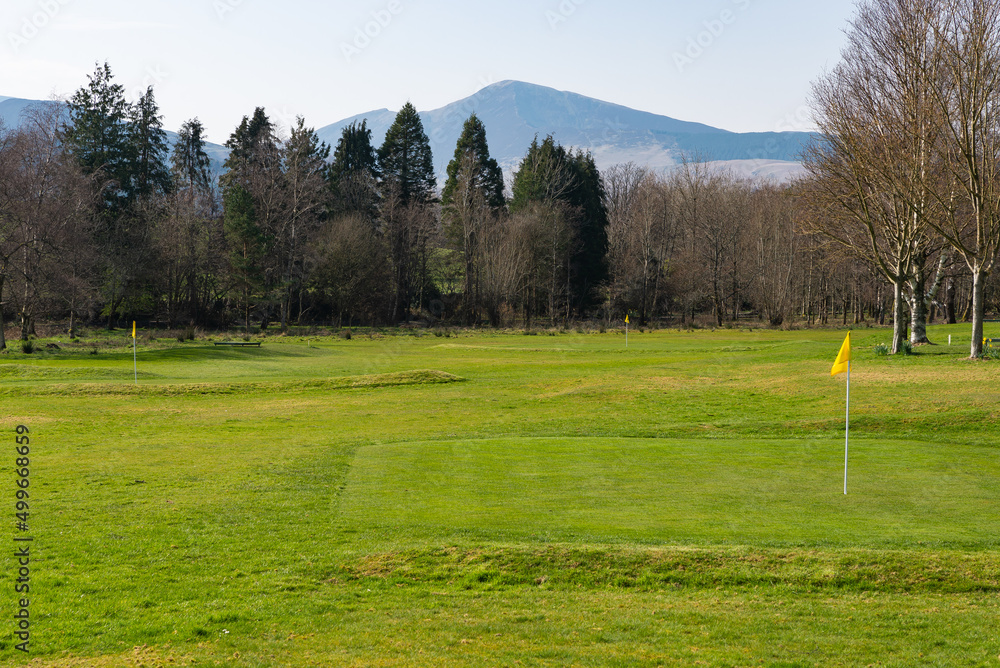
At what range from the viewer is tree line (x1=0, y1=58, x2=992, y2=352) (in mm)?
68688

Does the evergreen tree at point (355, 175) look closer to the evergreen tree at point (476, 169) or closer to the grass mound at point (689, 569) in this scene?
the evergreen tree at point (476, 169)

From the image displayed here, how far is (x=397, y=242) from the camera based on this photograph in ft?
289

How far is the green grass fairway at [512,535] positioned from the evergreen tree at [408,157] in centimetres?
7274

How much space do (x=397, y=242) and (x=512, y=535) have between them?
79.4 meters

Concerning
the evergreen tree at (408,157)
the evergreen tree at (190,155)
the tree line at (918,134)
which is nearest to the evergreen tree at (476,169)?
the evergreen tree at (408,157)

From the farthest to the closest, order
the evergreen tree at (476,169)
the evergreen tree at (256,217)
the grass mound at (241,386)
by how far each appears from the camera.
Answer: the evergreen tree at (476,169), the evergreen tree at (256,217), the grass mound at (241,386)

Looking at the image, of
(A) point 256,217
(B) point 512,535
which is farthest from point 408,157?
(B) point 512,535

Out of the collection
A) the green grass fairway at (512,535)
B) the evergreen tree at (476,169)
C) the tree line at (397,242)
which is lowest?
the green grass fairway at (512,535)

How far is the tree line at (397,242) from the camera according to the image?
68688 mm

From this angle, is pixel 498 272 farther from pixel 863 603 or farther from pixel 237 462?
pixel 863 603

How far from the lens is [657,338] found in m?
62.9

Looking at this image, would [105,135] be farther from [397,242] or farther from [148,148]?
[397,242]

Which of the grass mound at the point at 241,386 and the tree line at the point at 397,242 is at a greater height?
the tree line at the point at 397,242

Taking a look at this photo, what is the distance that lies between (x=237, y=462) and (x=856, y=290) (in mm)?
76897
